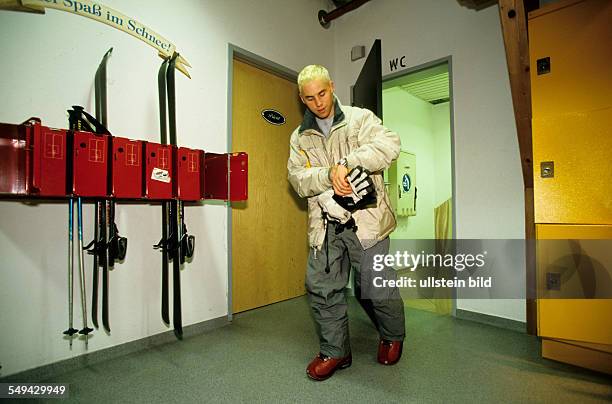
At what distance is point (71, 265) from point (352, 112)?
5.04 ft

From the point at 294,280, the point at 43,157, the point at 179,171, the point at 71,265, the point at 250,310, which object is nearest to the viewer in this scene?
the point at 43,157

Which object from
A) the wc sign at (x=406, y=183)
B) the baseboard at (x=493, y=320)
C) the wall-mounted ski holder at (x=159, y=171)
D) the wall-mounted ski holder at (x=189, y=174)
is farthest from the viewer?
the wc sign at (x=406, y=183)

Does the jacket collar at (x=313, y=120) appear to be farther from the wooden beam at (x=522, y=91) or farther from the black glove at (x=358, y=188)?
the wooden beam at (x=522, y=91)

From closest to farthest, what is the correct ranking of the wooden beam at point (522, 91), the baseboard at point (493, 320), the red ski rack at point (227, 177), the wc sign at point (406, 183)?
the wooden beam at point (522, 91) → the red ski rack at point (227, 177) → the baseboard at point (493, 320) → the wc sign at point (406, 183)

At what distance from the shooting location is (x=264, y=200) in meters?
2.65

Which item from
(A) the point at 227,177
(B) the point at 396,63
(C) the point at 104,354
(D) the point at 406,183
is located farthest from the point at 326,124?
(D) the point at 406,183

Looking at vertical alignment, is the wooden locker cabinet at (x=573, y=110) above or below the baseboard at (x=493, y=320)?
above

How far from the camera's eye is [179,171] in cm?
169

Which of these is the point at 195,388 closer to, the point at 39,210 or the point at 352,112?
the point at 39,210

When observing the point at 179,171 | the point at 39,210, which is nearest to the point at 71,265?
the point at 39,210

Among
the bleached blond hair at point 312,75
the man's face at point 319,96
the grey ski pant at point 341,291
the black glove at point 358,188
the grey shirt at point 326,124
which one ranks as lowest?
the grey ski pant at point 341,291

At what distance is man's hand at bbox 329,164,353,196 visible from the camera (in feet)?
4.49

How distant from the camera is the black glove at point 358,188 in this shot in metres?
1.32

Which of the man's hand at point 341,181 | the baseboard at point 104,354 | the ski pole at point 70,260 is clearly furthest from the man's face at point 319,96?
the baseboard at point 104,354
